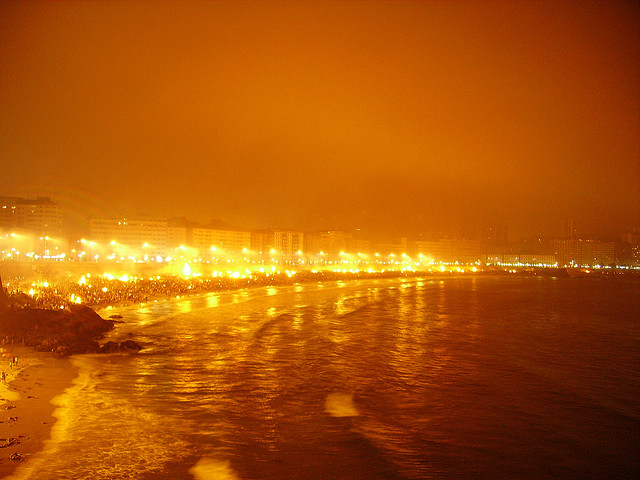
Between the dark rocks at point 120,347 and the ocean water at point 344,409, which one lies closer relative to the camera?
the ocean water at point 344,409

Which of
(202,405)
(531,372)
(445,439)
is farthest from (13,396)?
(531,372)

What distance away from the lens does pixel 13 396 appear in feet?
39.9

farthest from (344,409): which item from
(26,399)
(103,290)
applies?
(103,290)

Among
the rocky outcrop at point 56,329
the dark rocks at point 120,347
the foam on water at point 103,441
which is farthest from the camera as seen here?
the dark rocks at point 120,347

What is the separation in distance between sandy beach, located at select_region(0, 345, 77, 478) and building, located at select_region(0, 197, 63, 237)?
122 m

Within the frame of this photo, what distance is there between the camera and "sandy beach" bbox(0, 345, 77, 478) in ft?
29.6

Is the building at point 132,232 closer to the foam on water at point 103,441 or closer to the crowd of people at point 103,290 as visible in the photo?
the crowd of people at point 103,290

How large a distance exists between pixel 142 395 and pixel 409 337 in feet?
51.6

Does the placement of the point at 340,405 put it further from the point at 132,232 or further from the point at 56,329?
the point at 132,232

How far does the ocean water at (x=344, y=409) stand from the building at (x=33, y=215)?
119484mm

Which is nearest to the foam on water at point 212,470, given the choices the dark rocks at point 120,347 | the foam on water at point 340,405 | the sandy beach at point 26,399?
the sandy beach at point 26,399

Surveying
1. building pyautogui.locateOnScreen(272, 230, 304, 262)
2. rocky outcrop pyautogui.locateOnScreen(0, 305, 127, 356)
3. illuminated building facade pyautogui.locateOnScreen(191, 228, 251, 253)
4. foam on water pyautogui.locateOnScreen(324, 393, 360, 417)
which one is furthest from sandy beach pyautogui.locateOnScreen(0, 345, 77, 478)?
building pyautogui.locateOnScreen(272, 230, 304, 262)

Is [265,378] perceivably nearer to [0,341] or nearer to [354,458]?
[354,458]

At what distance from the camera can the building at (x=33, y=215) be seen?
422ft
